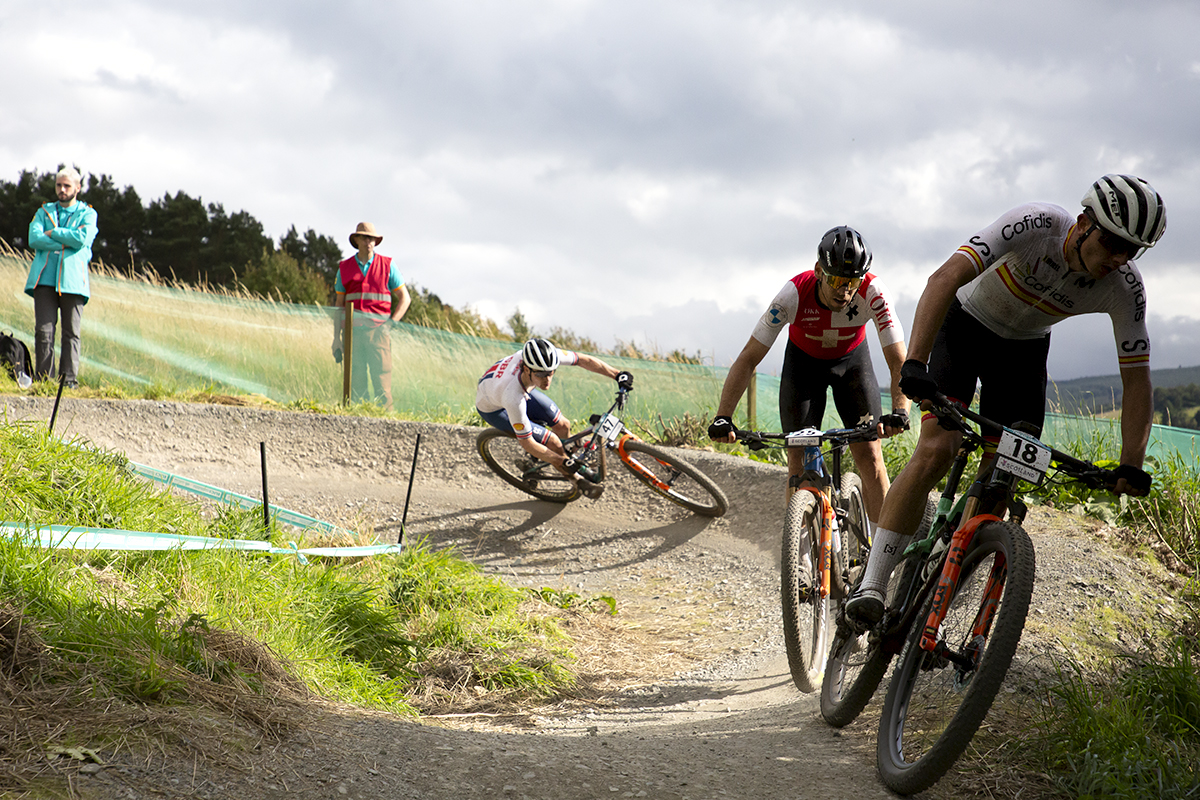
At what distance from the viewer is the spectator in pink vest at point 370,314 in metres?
10.9

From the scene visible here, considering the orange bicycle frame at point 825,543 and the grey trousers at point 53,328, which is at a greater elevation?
the grey trousers at point 53,328

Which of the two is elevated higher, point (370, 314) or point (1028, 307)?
point (370, 314)

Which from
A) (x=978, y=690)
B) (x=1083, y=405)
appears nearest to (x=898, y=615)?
(x=978, y=690)

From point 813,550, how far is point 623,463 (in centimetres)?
393

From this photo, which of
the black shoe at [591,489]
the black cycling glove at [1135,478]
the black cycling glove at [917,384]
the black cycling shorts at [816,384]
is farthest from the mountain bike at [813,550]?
the black shoe at [591,489]

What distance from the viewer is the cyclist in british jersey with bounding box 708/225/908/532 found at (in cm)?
401

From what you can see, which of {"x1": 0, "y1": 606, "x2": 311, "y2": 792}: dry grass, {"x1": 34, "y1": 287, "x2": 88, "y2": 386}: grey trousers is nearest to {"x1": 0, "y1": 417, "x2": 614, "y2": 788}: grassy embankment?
{"x1": 0, "y1": 606, "x2": 311, "y2": 792}: dry grass

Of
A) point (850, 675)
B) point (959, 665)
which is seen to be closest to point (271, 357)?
point (850, 675)

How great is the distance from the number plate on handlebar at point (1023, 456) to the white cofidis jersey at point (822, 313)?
1.96 m

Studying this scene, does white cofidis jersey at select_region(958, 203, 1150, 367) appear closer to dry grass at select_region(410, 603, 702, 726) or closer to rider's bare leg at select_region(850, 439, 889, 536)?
rider's bare leg at select_region(850, 439, 889, 536)

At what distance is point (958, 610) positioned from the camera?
2654 millimetres

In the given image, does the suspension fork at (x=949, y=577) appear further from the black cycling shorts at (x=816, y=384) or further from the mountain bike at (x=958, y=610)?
the black cycling shorts at (x=816, y=384)

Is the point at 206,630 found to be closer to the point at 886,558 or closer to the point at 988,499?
the point at 886,558

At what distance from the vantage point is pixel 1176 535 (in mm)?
5625
